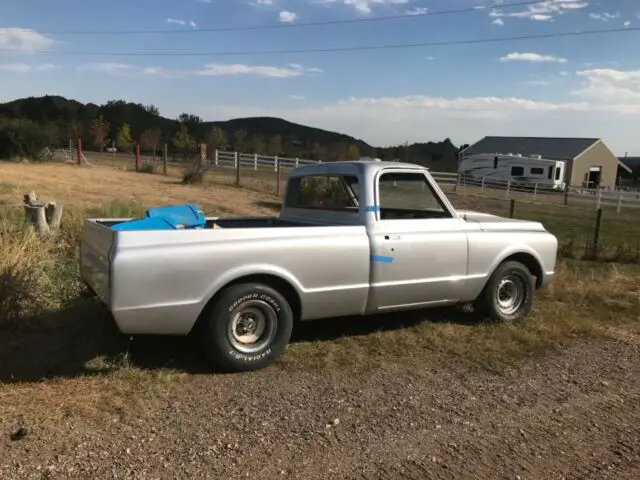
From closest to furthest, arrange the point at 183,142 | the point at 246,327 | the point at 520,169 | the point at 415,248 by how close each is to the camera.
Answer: the point at 246,327 → the point at 415,248 → the point at 183,142 → the point at 520,169

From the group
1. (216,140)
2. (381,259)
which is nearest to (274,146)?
(216,140)

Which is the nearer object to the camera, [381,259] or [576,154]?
[381,259]

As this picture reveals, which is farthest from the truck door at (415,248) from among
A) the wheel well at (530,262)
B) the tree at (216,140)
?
the tree at (216,140)

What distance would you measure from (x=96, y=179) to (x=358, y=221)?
1803 centimetres

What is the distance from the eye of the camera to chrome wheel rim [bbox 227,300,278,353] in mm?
4582

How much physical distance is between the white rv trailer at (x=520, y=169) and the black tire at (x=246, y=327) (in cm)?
4884

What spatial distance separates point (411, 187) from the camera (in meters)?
5.84

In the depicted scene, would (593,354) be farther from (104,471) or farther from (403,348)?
(104,471)

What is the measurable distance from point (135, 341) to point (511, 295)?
3821mm

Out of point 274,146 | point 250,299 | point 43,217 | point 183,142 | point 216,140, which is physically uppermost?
point 216,140

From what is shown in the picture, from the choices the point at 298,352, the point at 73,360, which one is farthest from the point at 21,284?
the point at 298,352

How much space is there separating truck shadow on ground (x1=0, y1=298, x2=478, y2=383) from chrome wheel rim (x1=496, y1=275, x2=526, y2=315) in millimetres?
378

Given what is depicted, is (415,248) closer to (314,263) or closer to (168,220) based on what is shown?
(314,263)

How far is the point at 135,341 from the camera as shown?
16.9 ft
